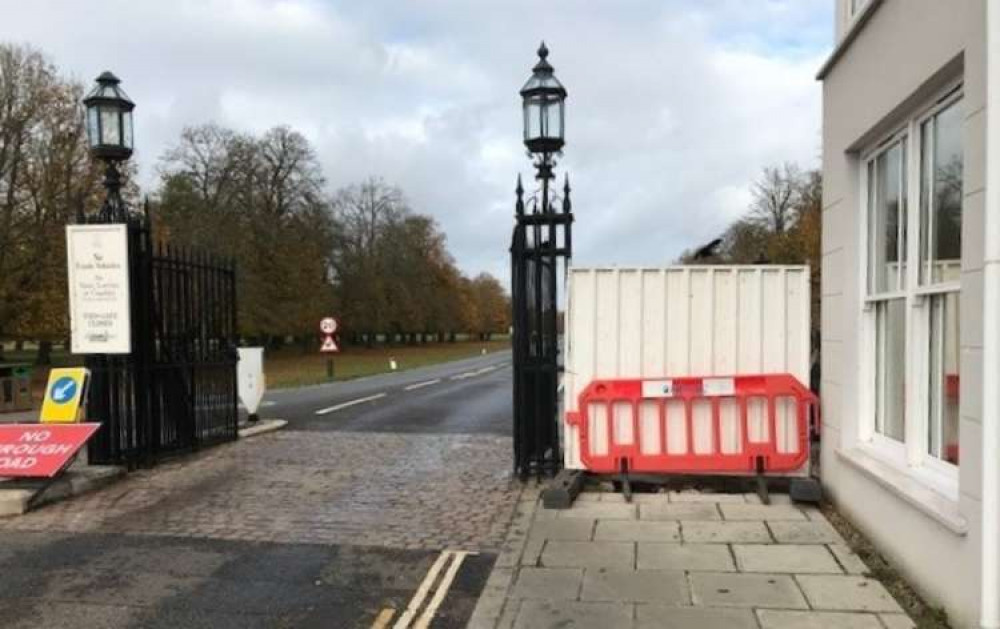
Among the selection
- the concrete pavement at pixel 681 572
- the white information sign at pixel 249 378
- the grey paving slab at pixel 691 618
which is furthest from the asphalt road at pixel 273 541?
the white information sign at pixel 249 378

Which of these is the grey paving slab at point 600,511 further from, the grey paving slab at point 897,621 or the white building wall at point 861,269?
the grey paving slab at point 897,621

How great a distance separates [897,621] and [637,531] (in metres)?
2.30

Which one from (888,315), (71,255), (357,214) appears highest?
(357,214)

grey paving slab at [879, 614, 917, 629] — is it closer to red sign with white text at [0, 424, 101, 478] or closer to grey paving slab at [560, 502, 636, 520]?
grey paving slab at [560, 502, 636, 520]

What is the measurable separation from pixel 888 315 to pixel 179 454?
8.12 metres

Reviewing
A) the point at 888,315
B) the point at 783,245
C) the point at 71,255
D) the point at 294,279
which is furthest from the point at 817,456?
the point at 294,279

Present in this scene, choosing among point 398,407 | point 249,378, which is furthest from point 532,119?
point 398,407

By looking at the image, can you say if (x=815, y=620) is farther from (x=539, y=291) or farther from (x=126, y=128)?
(x=126, y=128)

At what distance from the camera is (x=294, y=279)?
156 feet

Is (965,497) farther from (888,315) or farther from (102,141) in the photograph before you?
(102,141)

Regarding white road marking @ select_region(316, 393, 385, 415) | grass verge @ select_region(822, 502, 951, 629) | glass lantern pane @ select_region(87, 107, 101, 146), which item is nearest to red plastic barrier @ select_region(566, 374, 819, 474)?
grass verge @ select_region(822, 502, 951, 629)

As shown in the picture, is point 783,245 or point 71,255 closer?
point 71,255

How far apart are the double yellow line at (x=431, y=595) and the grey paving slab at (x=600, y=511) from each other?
4.19ft

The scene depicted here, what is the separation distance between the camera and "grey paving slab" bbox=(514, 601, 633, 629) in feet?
15.2
